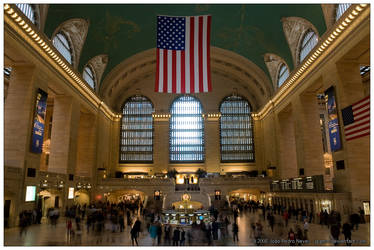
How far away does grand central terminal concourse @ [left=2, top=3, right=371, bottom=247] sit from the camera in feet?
47.6

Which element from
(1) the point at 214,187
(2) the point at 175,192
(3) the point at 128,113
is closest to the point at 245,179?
(1) the point at 214,187

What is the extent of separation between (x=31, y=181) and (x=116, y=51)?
1534 cm

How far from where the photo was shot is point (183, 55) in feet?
48.6

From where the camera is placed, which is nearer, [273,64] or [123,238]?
[123,238]

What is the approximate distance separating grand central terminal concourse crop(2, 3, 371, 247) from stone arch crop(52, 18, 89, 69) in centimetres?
9

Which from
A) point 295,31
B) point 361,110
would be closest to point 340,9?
point 295,31

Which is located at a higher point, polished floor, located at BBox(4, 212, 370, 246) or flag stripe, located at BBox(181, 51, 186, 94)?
flag stripe, located at BBox(181, 51, 186, 94)

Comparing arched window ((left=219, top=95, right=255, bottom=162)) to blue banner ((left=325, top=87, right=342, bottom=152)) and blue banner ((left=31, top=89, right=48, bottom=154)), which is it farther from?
blue banner ((left=31, top=89, right=48, bottom=154))

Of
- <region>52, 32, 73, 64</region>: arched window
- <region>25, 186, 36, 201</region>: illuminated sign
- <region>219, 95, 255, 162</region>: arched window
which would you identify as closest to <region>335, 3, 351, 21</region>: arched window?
<region>52, 32, 73, 64</region>: arched window

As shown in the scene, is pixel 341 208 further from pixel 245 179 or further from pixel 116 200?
pixel 116 200

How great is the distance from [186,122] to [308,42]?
19701 millimetres

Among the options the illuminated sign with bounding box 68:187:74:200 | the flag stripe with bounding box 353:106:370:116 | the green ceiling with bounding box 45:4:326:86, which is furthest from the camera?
the illuminated sign with bounding box 68:187:74:200

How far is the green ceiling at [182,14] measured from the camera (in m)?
20.6

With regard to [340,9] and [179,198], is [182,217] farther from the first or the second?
[340,9]
